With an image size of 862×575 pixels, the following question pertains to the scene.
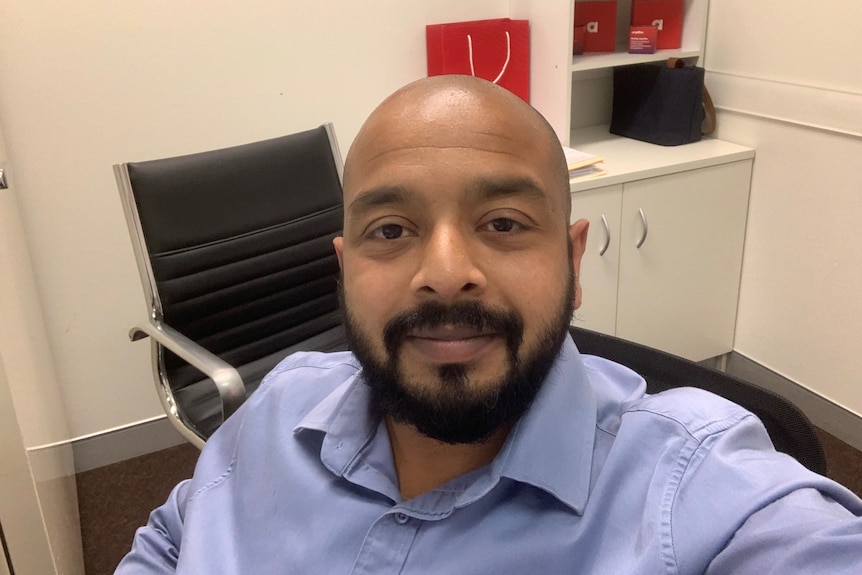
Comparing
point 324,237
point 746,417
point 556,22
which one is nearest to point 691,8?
point 556,22

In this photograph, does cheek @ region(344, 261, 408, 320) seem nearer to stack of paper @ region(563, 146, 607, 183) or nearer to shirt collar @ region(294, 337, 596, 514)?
shirt collar @ region(294, 337, 596, 514)

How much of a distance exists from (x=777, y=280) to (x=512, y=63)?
1.13 meters

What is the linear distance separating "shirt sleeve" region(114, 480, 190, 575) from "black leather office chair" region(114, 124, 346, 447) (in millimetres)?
468

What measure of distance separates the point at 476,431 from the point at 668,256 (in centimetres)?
172

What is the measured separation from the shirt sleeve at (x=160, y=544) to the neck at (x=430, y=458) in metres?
0.35

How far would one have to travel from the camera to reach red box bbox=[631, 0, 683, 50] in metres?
2.50

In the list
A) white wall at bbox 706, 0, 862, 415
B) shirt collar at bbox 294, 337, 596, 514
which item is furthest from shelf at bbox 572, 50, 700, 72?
shirt collar at bbox 294, 337, 596, 514

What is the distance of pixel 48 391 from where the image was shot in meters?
1.84

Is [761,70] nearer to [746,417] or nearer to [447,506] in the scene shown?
[746,417]

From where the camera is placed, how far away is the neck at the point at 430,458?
2.95 feet

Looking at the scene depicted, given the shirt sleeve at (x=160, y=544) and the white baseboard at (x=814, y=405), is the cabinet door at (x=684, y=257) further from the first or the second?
the shirt sleeve at (x=160, y=544)

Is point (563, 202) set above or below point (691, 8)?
below

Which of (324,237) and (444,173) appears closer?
(444,173)

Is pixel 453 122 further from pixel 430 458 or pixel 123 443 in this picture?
pixel 123 443
